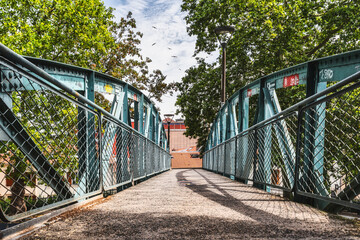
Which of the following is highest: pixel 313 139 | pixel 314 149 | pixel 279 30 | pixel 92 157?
pixel 279 30

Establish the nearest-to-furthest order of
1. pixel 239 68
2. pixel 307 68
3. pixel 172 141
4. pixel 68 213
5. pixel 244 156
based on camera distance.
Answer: pixel 68 213, pixel 307 68, pixel 244 156, pixel 239 68, pixel 172 141

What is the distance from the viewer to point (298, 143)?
10.5 feet

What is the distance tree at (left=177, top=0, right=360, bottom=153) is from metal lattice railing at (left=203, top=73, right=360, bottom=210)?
22.6ft

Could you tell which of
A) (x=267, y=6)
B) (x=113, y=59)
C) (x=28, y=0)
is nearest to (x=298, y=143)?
(x=267, y=6)

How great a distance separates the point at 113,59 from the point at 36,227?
44.6 feet

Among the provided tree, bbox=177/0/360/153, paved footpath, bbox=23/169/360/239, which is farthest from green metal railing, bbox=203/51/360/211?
tree, bbox=177/0/360/153

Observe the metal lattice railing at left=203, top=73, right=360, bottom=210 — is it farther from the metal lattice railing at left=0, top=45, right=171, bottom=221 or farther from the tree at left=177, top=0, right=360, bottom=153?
the tree at left=177, top=0, right=360, bottom=153

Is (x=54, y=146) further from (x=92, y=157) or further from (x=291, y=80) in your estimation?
(x=291, y=80)

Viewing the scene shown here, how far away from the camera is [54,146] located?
269 cm

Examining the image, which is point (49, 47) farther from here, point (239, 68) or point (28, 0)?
point (239, 68)

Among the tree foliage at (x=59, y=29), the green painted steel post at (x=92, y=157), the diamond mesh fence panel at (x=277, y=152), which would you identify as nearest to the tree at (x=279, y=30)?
the tree foliage at (x=59, y=29)

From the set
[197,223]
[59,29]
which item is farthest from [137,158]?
[59,29]

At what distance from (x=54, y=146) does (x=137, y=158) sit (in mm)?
3317

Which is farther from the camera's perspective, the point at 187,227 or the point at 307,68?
the point at 307,68
